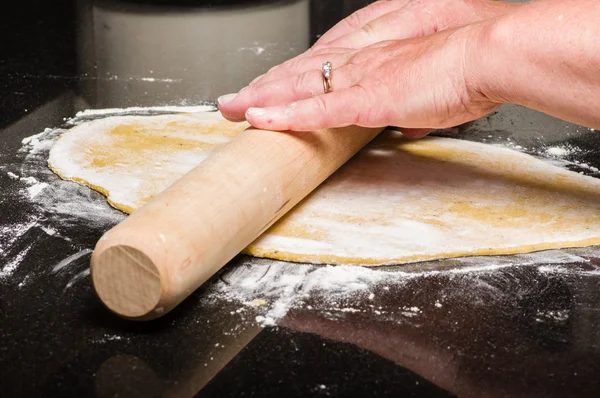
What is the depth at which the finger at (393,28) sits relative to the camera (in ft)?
6.23

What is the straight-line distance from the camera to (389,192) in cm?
173

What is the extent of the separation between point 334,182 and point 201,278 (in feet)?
1.87

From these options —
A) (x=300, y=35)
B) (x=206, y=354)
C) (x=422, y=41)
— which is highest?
(x=422, y=41)

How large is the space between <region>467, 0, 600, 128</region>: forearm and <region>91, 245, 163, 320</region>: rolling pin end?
0.73 m

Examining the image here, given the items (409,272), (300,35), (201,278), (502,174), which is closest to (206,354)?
(201,278)

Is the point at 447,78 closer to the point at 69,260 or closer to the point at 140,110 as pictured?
the point at 69,260

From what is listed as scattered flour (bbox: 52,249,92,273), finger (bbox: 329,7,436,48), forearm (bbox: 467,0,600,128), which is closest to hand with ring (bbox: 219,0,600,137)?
forearm (bbox: 467,0,600,128)

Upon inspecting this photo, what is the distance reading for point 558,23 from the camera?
4.71 ft

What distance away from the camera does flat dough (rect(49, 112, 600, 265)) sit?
1.53 m

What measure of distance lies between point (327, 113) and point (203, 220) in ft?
1.29

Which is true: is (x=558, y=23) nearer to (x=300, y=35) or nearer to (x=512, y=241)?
(x=512, y=241)

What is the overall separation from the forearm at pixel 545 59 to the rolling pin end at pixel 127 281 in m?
0.73

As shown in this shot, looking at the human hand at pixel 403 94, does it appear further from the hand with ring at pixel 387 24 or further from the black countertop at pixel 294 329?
the black countertop at pixel 294 329

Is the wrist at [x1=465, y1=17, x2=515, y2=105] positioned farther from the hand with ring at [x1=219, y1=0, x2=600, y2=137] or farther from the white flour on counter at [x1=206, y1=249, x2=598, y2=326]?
the white flour on counter at [x1=206, y1=249, x2=598, y2=326]
